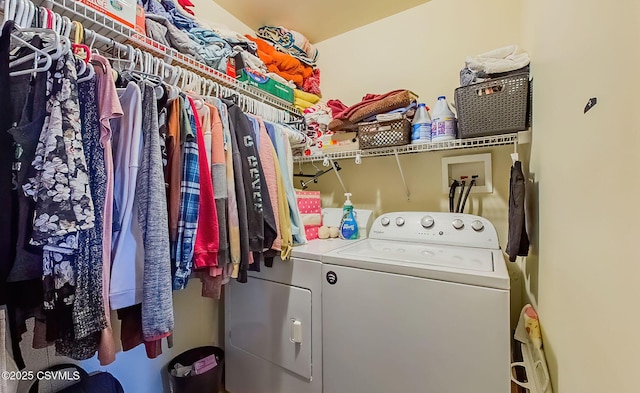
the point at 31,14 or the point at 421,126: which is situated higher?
the point at 31,14

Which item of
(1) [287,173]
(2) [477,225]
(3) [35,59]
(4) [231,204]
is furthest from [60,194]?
(2) [477,225]

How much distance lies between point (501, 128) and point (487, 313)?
2.77 feet

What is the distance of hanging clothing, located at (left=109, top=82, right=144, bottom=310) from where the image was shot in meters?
0.77

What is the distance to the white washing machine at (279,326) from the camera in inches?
48.2

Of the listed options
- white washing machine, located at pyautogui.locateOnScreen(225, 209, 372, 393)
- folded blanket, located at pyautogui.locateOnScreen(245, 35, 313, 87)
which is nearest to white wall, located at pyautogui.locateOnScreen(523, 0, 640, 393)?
white washing machine, located at pyautogui.locateOnScreen(225, 209, 372, 393)

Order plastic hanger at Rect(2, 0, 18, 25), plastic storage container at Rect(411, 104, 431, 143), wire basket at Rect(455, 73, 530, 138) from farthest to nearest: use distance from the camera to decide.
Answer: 1. plastic storage container at Rect(411, 104, 431, 143)
2. wire basket at Rect(455, 73, 530, 138)
3. plastic hanger at Rect(2, 0, 18, 25)

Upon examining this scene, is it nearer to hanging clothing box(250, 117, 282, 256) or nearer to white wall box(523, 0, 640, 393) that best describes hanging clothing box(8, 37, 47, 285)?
hanging clothing box(250, 117, 282, 256)

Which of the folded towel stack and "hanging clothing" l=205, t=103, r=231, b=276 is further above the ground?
the folded towel stack

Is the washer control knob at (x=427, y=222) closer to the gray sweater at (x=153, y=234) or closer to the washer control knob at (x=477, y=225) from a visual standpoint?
the washer control knob at (x=477, y=225)

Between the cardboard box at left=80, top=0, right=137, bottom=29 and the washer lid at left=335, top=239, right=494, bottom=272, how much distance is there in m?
1.28

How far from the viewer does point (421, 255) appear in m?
1.18

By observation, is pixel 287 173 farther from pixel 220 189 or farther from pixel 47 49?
pixel 47 49

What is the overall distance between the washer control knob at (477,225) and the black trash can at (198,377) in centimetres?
163

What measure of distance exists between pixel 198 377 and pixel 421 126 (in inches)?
72.2
